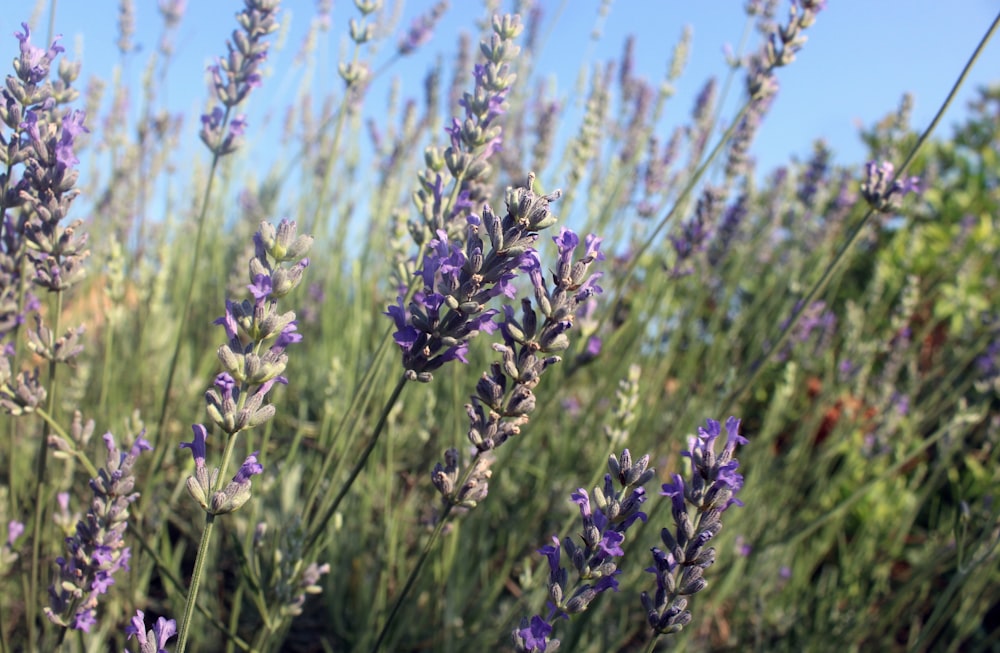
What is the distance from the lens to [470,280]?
1.14 metres

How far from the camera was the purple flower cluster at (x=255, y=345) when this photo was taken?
1.04m

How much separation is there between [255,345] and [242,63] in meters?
1.15

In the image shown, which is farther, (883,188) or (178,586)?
(883,188)

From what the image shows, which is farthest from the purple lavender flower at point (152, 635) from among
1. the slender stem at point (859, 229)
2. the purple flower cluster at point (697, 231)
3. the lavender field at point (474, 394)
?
the purple flower cluster at point (697, 231)

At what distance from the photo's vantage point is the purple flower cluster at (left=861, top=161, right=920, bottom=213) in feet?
6.30

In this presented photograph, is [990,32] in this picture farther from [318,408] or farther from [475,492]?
[318,408]

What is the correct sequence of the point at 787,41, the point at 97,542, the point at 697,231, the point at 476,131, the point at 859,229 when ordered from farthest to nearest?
the point at 697,231 → the point at 787,41 → the point at 859,229 → the point at 476,131 → the point at 97,542

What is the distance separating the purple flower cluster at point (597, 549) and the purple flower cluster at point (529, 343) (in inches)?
7.3

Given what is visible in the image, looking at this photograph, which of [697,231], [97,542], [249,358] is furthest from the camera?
[697,231]

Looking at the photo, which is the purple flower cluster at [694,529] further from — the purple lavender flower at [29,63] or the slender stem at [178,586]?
the purple lavender flower at [29,63]

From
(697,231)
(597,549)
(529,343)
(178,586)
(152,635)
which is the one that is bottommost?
(178,586)

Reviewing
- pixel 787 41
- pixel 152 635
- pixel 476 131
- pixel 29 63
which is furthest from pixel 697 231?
pixel 152 635

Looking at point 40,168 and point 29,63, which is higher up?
point 29,63

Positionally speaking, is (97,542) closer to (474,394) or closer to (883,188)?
(474,394)
